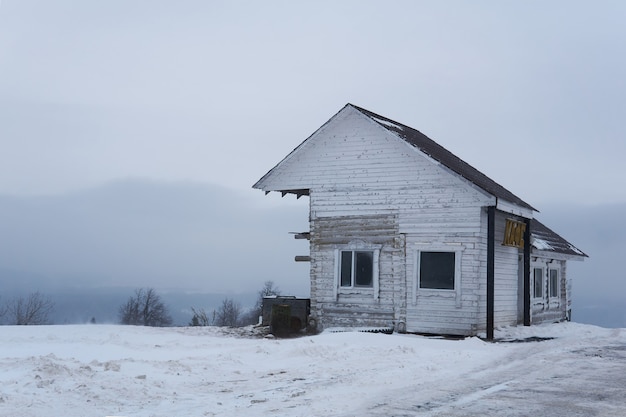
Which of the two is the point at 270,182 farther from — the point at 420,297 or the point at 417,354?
the point at 417,354

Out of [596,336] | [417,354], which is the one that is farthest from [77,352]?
[596,336]

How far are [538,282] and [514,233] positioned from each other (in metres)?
5.12

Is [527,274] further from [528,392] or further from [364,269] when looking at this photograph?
[528,392]

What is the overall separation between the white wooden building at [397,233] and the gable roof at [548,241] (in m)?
1.65

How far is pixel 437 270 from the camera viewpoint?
75.3 feet

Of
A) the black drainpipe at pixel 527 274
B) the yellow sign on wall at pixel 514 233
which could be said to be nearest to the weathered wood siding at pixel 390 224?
the yellow sign on wall at pixel 514 233

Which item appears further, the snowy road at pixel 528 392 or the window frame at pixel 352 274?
the window frame at pixel 352 274

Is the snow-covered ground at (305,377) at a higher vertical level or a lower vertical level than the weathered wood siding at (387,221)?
lower

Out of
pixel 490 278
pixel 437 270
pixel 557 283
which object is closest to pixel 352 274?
pixel 437 270

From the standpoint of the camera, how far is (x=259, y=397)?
1027 cm

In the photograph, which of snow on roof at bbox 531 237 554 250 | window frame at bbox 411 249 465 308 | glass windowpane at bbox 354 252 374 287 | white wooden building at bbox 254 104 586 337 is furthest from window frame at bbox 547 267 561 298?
glass windowpane at bbox 354 252 374 287

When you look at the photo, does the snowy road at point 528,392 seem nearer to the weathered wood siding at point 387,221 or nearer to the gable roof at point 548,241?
the weathered wood siding at point 387,221

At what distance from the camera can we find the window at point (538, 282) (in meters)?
28.7

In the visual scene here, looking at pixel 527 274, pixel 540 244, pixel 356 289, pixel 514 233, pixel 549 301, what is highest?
pixel 514 233
